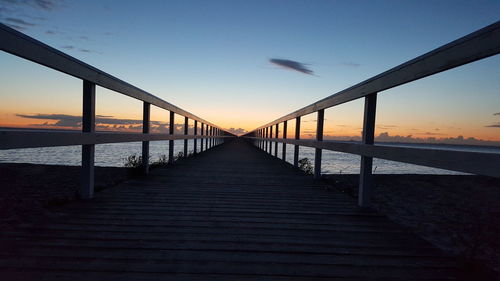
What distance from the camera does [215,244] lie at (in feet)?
6.95

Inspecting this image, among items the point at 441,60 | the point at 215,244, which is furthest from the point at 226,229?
the point at 441,60

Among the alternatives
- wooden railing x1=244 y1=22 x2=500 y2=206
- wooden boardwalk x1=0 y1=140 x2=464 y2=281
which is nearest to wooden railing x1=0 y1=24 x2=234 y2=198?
wooden boardwalk x1=0 y1=140 x2=464 y2=281

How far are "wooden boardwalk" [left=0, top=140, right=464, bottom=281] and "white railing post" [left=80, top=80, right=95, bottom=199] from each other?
174 mm

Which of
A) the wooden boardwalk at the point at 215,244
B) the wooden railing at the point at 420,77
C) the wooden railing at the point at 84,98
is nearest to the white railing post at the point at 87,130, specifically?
the wooden railing at the point at 84,98

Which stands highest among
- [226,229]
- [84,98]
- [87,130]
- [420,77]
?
[420,77]

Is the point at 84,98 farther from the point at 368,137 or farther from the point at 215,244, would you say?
the point at 368,137

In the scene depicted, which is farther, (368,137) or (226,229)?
(368,137)

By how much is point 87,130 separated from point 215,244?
2040 millimetres

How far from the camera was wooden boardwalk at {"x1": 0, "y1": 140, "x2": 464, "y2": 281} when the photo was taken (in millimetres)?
1704

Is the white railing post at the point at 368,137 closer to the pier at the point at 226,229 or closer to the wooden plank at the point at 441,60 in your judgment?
the pier at the point at 226,229

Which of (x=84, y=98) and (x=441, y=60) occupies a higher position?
(x=441, y=60)

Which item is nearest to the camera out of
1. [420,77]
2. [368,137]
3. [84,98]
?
[420,77]

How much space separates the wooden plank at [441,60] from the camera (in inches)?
64.9

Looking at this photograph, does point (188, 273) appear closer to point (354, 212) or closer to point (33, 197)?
point (354, 212)
